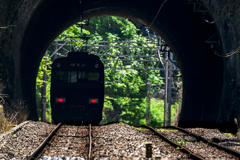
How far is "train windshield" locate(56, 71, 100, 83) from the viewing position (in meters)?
16.2

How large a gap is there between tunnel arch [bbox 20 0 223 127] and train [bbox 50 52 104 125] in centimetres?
115

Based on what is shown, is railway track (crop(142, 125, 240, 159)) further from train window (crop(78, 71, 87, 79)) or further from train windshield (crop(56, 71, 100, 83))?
train window (crop(78, 71, 87, 79))

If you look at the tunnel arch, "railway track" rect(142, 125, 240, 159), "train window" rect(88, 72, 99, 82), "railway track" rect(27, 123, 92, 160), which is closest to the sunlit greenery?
the tunnel arch

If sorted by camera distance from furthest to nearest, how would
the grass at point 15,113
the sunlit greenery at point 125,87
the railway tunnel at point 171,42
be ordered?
the sunlit greenery at point 125,87 < the railway tunnel at point 171,42 < the grass at point 15,113

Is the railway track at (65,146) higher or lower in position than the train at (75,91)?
lower

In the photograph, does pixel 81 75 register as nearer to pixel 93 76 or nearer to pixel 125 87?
pixel 93 76

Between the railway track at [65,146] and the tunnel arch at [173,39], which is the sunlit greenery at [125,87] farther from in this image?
the railway track at [65,146]

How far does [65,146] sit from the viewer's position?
933 centimetres

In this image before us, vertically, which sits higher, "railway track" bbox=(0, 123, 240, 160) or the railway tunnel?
the railway tunnel

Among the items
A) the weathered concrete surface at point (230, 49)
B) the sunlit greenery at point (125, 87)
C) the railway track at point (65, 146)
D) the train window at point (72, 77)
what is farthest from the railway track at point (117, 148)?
the sunlit greenery at point (125, 87)

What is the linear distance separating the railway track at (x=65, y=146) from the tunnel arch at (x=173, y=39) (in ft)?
13.6

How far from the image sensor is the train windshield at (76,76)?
637 inches

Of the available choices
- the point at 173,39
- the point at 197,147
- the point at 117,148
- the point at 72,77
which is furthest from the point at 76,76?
the point at 197,147

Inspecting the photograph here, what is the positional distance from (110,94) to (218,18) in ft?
81.0
